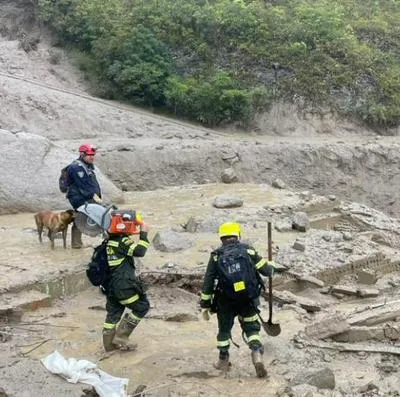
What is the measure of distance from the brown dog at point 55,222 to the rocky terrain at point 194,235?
1.06 feet

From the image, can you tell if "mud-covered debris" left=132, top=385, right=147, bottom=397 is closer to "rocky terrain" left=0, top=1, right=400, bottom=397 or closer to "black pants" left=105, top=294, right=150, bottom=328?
"rocky terrain" left=0, top=1, right=400, bottom=397

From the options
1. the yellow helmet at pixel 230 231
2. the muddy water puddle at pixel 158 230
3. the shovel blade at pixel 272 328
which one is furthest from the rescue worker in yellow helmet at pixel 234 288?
the muddy water puddle at pixel 158 230

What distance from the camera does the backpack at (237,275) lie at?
6195 millimetres

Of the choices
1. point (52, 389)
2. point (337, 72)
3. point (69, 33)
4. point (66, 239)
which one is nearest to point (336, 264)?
point (66, 239)

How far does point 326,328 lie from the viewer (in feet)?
24.1

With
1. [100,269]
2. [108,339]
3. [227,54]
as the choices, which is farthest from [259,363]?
[227,54]

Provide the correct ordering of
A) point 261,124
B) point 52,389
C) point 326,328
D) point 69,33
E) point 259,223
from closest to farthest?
point 52,389
point 326,328
point 259,223
point 261,124
point 69,33

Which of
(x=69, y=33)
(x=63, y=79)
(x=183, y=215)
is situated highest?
(x=69, y=33)

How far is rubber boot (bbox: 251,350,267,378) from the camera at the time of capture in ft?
20.7

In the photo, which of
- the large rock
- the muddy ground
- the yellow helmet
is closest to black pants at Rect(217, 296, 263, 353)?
the muddy ground

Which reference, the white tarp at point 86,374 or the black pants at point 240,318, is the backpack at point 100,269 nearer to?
the white tarp at point 86,374

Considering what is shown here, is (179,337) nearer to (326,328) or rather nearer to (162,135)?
(326,328)

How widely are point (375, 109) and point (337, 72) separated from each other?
2054mm

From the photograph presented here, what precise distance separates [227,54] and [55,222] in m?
15.5
